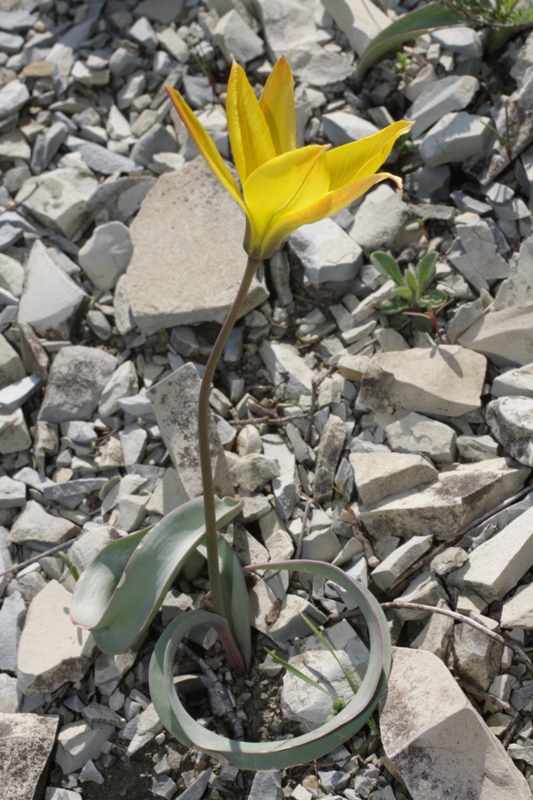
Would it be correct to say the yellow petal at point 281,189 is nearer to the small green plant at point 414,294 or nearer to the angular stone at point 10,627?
the small green plant at point 414,294

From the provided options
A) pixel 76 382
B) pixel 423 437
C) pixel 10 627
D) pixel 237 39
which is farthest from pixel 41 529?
pixel 237 39

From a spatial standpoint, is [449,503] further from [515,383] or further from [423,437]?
[515,383]

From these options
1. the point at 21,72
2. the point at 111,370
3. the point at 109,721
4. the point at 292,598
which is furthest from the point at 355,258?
the point at 21,72

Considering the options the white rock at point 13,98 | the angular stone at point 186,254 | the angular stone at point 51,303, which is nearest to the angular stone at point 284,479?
the angular stone at point 186,254

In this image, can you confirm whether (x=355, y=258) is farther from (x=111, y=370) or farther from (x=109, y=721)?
(x=109, y=721)

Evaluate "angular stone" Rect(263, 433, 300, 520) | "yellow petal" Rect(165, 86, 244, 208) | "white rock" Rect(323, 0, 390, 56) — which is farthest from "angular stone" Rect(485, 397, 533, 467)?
"white rock" Rect(323, 0, 390, 56)

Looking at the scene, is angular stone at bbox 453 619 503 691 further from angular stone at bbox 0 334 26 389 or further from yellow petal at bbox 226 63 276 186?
angular stone at bbox 0 334 26 389
